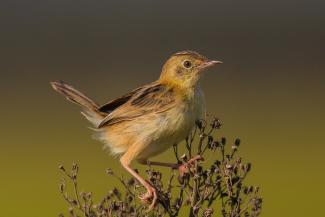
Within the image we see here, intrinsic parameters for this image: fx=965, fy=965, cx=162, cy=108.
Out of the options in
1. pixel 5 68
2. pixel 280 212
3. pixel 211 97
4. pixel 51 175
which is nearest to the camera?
pixel 280 212

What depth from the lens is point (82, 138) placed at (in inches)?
768

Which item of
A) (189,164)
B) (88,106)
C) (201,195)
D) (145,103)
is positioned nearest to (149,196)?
(189,164)

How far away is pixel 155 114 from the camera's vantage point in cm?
611

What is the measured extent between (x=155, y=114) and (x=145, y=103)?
121 mm

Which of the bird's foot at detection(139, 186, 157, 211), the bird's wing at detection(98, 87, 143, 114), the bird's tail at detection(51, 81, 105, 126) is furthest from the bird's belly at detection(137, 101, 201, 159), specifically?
the bird's tail at detection(51, 81, 105, 126)

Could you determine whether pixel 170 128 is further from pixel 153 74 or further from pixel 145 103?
pixel 153 74

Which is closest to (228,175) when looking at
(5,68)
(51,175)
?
(51,175)

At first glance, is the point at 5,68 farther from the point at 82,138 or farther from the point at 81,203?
the point at 81,203

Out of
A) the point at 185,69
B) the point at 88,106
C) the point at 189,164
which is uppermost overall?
the point at 185,69

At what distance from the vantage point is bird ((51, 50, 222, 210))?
5.95m

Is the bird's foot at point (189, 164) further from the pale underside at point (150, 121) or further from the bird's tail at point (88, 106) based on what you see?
the bird's tail at point (88, 106)

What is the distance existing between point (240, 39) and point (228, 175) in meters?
18.8

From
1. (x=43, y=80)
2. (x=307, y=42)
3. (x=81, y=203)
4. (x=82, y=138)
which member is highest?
(x=307, y=42)

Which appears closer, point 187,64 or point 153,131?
point 153,131
